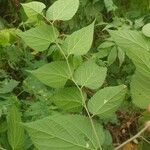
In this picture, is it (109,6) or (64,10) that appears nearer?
(64,10)

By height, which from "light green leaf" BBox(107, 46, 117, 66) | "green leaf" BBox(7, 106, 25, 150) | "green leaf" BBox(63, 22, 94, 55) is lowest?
"light green leaf" BBox(107, 46, 117, 66)

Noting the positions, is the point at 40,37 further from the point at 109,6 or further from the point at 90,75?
the point at 109,6

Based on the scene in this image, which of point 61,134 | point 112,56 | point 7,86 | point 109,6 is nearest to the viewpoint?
point 61,134

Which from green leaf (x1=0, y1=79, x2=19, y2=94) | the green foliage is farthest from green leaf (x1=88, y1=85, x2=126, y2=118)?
green leaf (x1=0, y1=79, x2=19, y2=94)

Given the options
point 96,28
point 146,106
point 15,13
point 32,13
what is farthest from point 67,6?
point 15,13

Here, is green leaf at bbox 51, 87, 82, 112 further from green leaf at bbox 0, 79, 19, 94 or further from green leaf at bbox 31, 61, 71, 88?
green leaf at bbox 0, 79, 19, 94

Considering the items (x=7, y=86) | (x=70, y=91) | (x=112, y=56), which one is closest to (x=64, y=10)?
(x=70, y=91)

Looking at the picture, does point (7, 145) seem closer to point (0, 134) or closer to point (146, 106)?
point (0, 134)
